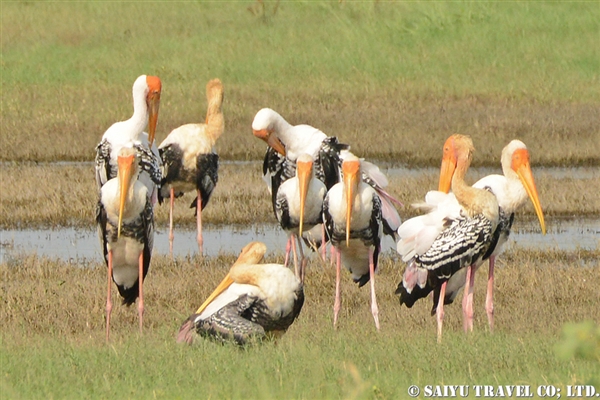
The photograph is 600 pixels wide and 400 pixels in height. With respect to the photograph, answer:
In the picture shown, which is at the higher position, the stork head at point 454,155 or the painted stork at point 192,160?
the stork head at point 454,155

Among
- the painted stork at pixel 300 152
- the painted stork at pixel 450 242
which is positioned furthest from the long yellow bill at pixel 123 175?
the painted stork at pixel 300 152

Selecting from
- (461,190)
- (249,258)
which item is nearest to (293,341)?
(249,258)

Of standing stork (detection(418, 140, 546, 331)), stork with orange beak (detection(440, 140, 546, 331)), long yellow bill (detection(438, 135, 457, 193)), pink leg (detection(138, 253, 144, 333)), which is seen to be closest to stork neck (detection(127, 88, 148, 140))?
pink leg (detection(138, 253, 144, 333))

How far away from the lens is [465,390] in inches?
167

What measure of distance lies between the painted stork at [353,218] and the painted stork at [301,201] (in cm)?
23

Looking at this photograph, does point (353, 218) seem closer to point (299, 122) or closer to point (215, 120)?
point (215, 120)

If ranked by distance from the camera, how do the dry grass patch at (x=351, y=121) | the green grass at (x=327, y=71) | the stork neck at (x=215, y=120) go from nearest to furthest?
the stork neck at (x=215, y=120)
the dry grass patch at (x=351, y=121)
the green grass at (x=327, y=71)

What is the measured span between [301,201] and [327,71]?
10.6m

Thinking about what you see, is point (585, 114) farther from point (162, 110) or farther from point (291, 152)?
point (291, 152)

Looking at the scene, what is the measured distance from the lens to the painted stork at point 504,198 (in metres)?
6.73

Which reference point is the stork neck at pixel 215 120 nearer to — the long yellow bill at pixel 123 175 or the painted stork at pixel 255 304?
the long yellow bill at pixel 123 175

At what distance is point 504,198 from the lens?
6.91 meters

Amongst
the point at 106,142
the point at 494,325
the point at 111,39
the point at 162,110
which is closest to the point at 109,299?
the point at 106,142

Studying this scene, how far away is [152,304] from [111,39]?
13105 millimetres
